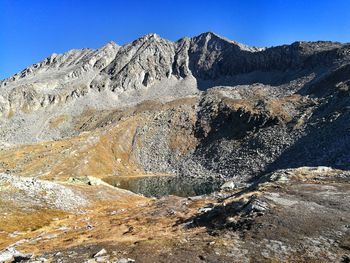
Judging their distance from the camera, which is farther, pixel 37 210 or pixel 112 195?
pixel 112 195

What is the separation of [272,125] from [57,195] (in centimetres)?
10464

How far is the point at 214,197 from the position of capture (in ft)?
196

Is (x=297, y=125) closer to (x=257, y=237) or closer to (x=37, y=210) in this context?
(x=37, y=210)

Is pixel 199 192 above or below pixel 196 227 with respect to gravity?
below

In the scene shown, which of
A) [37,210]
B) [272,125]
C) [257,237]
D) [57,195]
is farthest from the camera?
[272,125]

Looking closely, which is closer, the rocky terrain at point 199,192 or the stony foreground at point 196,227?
the stony foreground at point 196,227

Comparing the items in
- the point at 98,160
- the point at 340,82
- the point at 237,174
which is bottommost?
the point at 237,174

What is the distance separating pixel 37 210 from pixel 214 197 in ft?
87.8

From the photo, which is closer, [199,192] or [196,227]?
[196,227]

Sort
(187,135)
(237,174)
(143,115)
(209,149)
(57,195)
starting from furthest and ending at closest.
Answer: (143,115) < (187,135) < (209,149) < (237,174) < (57,195)

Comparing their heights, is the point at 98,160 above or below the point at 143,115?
below

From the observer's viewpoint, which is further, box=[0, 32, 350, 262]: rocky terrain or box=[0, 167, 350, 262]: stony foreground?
box=[0, 32, 350, 262]: rocky terrain

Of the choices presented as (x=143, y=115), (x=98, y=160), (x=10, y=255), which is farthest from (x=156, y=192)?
(x=143, y=115)

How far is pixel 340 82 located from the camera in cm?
15850
